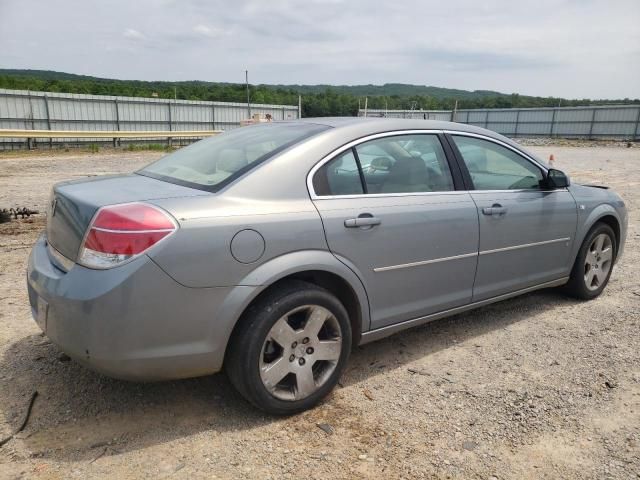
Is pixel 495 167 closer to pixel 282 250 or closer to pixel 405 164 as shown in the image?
pixel 405 164

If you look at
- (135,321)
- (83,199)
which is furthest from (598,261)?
(83,199)

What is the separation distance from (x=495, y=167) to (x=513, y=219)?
443mm

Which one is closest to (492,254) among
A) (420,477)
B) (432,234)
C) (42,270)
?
(432,234)

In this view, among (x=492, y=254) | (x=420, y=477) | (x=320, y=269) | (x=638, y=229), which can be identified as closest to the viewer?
Result: (x=420, y=477)

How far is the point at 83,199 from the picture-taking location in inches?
106

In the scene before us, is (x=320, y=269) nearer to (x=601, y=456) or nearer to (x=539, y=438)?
(x=539, y=438)

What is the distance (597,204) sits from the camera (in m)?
4.72

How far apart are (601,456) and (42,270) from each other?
3.04m

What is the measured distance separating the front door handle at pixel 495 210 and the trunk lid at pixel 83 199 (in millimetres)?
2058

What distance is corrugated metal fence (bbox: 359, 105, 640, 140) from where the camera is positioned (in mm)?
42438

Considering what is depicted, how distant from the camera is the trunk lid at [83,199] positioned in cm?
258

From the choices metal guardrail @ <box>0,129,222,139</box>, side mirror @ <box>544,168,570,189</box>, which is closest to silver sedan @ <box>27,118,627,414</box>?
side mirror @ <box>544,168,570,189</box>

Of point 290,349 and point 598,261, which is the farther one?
point 598,261

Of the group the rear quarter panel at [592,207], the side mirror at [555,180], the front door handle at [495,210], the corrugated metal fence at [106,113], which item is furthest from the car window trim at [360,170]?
the corrugated metal fence at [106,113]
